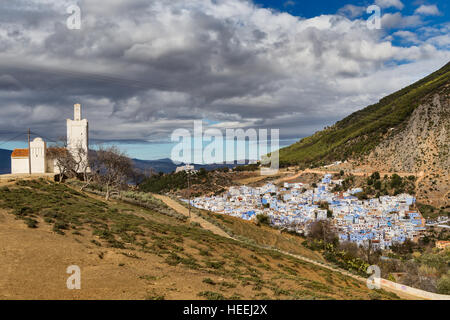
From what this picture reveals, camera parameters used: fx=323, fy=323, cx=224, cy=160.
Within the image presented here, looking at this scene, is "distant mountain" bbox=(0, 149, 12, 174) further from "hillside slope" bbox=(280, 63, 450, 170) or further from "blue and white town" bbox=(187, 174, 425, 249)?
"hillside slope" bbox=(280, 63, 450, 170)

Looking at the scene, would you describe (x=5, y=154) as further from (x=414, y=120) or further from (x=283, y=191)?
(x=414, y=120)

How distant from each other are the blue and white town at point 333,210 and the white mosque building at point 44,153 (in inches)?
890

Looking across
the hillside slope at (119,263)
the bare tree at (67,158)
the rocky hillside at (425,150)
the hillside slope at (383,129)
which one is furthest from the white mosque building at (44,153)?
the hillside slope at (383,129)

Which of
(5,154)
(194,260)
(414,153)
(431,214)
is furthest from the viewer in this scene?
(5,154)

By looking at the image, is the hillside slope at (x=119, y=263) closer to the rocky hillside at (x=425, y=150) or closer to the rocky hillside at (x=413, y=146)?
the rocky hillside at (x=425, y=150)

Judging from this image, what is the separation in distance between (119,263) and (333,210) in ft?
163

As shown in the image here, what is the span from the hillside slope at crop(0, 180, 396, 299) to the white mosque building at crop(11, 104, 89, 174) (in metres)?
13.6

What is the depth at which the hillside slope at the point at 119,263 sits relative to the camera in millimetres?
7289

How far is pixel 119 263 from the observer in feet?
31.0

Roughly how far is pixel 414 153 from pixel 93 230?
199 ft

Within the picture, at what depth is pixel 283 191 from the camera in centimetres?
7031

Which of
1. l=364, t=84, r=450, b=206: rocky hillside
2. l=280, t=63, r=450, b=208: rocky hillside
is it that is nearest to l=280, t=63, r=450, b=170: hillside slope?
l=280, t=63, r=450, b=208: rocky hillside

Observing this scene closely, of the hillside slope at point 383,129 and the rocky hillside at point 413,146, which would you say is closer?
the rocky hillside at point 413,146
